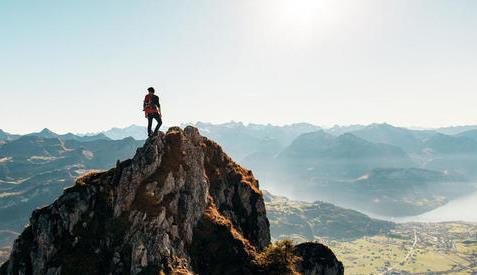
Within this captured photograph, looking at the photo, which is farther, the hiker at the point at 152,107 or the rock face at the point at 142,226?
the hiker at the point at 152,107

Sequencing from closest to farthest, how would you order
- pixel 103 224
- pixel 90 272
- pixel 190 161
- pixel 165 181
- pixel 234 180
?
1. pixel 90 272
2. pixel 103 224
3. pixel 165 181
4. pixel 190 161
5. pixel 234 180

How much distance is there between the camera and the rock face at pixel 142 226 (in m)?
52.2

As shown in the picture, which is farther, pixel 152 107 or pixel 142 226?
→ pixel 152 107

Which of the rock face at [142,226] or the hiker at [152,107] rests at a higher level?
the hiker at [152,107]

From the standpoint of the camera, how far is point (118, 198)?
56.1 meters

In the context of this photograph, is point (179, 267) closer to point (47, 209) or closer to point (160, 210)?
point (160, 210)

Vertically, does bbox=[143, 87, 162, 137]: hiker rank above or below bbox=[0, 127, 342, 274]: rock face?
above

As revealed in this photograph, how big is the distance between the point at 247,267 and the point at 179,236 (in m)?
10.2

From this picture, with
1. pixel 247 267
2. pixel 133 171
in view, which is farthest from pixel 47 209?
pixel 247 267

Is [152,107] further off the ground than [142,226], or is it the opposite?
[152,107]

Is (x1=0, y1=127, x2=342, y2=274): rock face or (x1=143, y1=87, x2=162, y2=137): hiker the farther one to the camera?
(x1=143, y1=87, x2=162, y2=137): hiker

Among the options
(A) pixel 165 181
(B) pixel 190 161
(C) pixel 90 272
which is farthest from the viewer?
(B) pixel 190 161

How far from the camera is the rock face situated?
2056 inches

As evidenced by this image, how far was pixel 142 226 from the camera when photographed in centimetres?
5378
